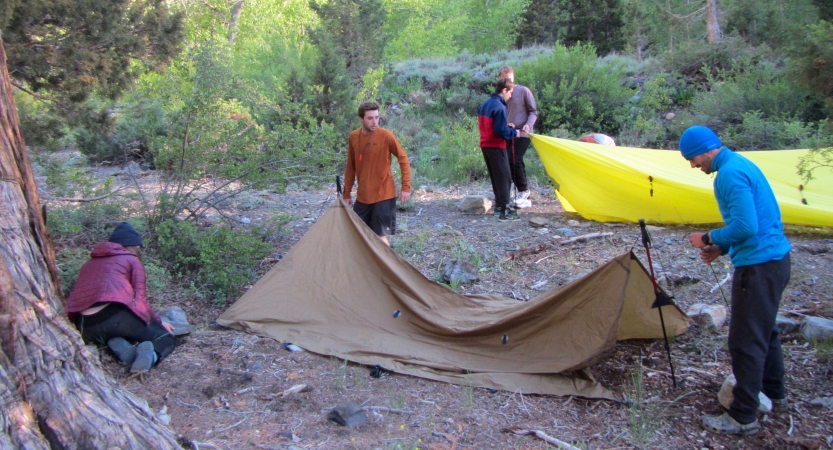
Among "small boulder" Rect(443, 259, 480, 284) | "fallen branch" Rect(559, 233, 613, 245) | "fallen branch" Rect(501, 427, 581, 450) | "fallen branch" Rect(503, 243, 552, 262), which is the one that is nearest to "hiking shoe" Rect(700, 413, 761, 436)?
"fallen branch" Rect(501, 427, 581, 450)

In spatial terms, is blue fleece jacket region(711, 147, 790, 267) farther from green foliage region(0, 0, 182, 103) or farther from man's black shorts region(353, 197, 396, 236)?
green foliage region(0, 0, 182, 103)

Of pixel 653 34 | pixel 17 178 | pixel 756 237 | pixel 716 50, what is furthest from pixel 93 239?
pixel 653 34

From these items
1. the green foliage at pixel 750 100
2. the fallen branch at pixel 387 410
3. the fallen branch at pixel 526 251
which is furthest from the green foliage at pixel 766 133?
the fallen branch at pixel 387 410

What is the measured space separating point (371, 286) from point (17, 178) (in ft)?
8.73

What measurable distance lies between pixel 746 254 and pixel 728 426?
0.99 m

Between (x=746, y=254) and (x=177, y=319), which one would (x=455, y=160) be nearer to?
(x=177, y=319)

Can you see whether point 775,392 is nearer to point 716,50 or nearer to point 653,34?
point 716,50

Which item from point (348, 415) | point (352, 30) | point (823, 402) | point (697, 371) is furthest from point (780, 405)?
point (352, 30)

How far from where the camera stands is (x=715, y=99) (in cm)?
1189

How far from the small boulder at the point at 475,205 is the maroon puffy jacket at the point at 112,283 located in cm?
471

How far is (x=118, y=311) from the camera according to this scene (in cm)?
435

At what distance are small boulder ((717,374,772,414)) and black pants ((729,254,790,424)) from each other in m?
0.16

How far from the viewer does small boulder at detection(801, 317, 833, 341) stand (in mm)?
4293

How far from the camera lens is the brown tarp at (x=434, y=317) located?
4070mm
